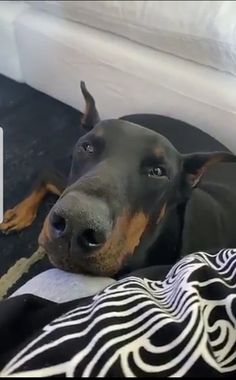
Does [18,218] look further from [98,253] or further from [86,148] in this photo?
[98,253]

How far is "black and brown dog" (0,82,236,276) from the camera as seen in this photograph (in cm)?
84

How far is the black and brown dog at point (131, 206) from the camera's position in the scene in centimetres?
84

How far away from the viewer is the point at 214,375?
22.8 inches

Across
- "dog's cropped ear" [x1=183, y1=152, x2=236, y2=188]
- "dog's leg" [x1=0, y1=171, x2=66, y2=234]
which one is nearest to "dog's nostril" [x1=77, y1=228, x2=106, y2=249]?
"dog's cropped ear" [x1=183, y1=152, x2=236, y2=188]

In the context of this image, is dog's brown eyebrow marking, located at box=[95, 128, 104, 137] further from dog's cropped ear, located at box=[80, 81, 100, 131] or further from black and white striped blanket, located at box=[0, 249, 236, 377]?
black and white striped blanket, located at box=[0, 249, 236, 377]

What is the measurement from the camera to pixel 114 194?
88 cm

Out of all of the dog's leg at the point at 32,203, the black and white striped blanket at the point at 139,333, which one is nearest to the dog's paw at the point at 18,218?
the dog's leg at the point at 32,203

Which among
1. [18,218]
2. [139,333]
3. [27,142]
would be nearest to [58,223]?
A: [139,333]

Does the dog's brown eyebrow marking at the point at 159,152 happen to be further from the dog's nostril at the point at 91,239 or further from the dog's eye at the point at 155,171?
the dog's nostril at the point at 91,239

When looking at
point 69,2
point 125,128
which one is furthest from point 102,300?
point 69,2

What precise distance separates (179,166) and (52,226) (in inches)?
10.6

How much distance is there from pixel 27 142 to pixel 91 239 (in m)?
0.54

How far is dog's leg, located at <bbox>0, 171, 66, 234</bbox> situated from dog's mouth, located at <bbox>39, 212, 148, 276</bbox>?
33 centimetres

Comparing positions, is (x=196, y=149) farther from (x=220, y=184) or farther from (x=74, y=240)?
(x=74, y=240)
